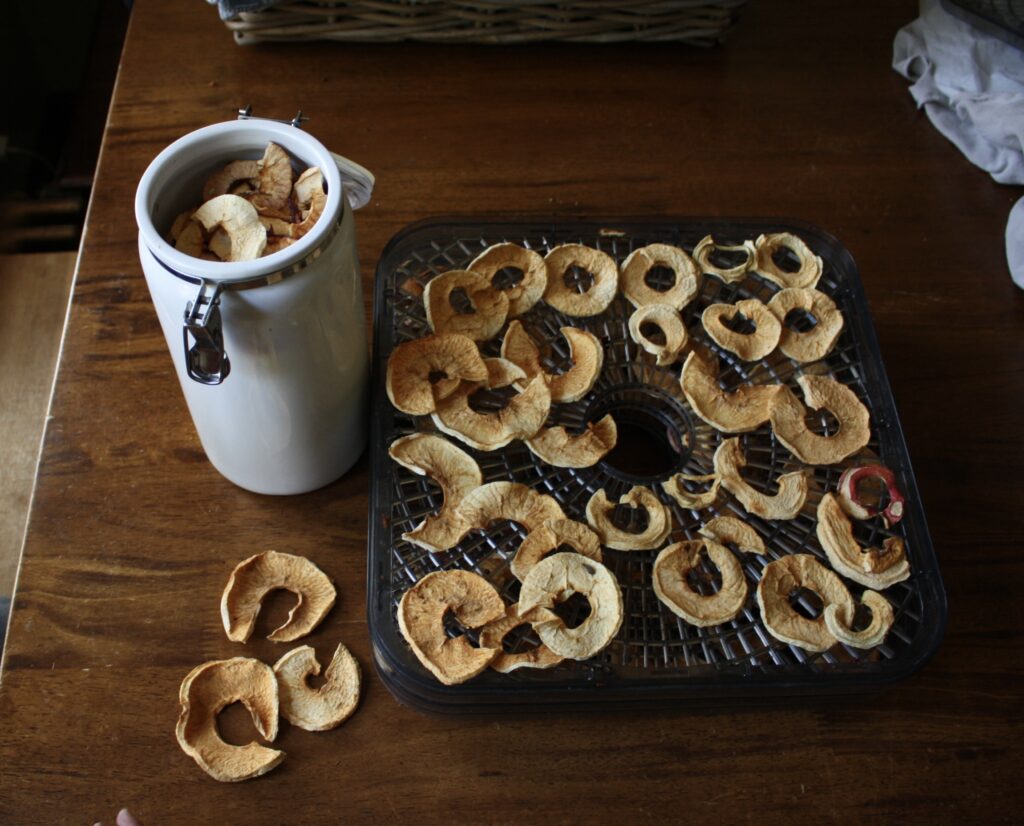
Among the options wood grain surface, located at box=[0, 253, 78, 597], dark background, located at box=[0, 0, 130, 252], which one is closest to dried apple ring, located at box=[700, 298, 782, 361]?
wood grain surface, located at box=[0, 253, 78, 597]

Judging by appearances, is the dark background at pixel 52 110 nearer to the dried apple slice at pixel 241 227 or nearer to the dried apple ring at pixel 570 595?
the dried apple slice at pixel 241 227

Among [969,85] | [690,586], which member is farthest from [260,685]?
[969,85]

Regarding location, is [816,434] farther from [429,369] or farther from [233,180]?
[233,180]

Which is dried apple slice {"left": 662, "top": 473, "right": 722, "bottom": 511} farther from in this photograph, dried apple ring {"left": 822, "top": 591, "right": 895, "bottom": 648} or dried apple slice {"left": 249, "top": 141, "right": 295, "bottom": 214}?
dried apple slice {"left": 249, "top": 141, "right": 295, "bottom": 214}

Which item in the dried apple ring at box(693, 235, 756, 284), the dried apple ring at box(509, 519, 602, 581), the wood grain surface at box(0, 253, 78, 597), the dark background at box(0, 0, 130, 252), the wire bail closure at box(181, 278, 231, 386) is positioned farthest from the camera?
the dark background at box(0, 0, 130, 252)

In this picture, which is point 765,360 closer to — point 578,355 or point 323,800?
point 578,355

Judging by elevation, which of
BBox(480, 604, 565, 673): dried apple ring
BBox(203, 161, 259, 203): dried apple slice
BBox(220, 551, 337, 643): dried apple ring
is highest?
BBox(203, 161, 259, 203): dried apple slice
